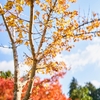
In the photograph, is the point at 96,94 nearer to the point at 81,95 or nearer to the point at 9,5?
the point at 81,95

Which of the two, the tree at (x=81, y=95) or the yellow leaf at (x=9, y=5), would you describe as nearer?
the yellow leaf at (x=9, y=5)

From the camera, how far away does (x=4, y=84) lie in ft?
52.5

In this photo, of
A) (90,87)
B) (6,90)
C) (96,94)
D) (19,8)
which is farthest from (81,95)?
(19,8)

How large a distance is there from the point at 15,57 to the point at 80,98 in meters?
28.4

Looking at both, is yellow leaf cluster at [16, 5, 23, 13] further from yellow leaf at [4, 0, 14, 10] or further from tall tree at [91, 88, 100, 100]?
tall tree at [91, 88, 100, 100]

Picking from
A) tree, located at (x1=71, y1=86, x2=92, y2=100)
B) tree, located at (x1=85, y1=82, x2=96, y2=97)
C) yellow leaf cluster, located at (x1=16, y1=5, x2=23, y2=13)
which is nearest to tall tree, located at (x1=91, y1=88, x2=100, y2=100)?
tree, located at (x1=85, y1=82, x2=96, y2=97)

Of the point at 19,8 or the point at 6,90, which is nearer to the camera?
the point at 19,8

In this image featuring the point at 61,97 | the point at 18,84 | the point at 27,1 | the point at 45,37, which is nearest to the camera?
the point at 27,1

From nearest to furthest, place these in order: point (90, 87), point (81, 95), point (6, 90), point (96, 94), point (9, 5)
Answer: point (9, 5) → point (6, 90) → point (81, 95) → point (96, 94) → point (90, 87)

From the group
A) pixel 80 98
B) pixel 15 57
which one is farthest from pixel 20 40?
pixel 80 98

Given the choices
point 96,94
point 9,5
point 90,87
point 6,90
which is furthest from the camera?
point 90,87

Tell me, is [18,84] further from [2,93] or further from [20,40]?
[2,93]

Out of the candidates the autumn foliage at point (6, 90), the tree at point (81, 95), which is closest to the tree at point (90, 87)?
the tree at point (81, 95)

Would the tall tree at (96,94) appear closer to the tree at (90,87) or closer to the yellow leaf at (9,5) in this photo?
the tree at (90,87)
